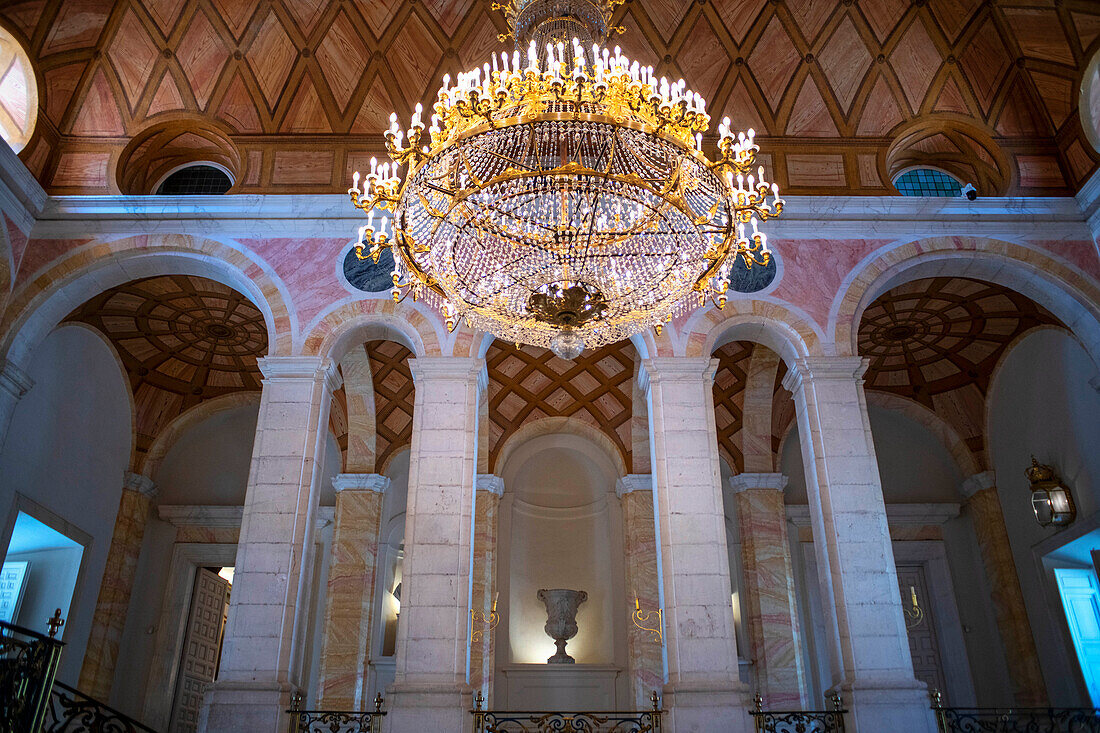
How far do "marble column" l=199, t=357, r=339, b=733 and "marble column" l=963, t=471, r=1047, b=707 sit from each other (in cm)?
957

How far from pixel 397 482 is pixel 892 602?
8110 mm

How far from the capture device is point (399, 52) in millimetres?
10586

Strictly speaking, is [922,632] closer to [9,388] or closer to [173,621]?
[173,621]

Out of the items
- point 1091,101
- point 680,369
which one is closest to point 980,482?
point 1091,101

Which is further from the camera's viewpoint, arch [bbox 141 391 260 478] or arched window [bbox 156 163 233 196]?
arch [bbox 141 391 260 478]

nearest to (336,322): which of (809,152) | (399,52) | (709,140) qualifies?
(399,52)

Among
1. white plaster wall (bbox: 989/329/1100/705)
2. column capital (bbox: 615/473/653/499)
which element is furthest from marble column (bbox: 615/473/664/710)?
white plaster wall (bbox: 989/329/1100/705)

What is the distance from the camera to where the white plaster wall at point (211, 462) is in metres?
14.1

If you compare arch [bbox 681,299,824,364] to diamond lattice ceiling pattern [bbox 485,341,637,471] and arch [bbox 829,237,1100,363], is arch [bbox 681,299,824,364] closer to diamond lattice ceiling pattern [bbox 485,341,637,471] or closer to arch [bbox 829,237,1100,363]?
arch [bbox 829,237,1100,363]

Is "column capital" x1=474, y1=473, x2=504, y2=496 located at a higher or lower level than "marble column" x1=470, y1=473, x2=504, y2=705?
higher

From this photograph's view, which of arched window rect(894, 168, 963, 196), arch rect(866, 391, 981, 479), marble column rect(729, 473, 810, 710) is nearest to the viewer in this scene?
marble column rect(729, 473, 810, 710)

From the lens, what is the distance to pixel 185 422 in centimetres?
1404

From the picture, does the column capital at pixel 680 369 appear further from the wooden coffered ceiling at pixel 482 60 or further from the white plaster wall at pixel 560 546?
the white plaster wall at pixel 560 546

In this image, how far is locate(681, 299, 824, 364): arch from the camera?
955cm
